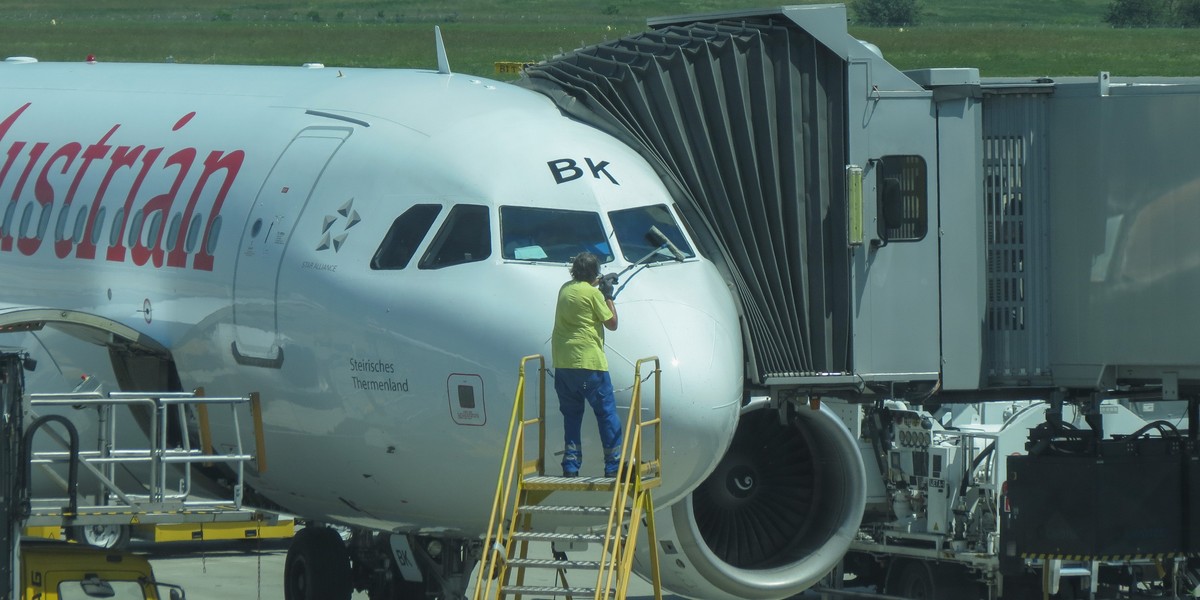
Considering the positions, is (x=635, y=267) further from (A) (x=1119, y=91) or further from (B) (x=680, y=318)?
(A) (x=1119, y=91)

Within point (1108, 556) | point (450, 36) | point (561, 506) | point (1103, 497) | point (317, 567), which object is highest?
point (450, 36)

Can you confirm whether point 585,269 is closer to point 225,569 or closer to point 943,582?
point 943,582

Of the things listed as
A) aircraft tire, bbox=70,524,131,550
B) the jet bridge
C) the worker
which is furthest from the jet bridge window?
aircraft tire, bbox=70,524,131,550

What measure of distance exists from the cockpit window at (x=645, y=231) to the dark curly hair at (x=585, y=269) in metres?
0.82

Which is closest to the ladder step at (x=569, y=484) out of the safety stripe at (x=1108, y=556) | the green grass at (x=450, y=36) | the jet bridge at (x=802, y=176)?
the jet bridge at (x=802, y=176)

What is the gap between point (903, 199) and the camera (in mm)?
14672

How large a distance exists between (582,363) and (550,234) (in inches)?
57.3

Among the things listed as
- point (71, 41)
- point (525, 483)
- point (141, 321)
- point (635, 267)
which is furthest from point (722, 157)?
point (71, 41)

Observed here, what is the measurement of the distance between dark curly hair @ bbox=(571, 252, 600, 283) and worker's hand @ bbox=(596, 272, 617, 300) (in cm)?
15

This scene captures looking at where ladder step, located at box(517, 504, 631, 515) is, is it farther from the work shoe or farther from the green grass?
the green grass

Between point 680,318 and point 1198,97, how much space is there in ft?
18.3

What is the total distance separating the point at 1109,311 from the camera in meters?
15.4

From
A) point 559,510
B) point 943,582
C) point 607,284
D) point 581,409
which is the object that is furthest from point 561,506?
point 943,582

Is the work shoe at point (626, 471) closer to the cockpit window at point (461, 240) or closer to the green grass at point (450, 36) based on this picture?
the cockpit window at point (461, 240)
